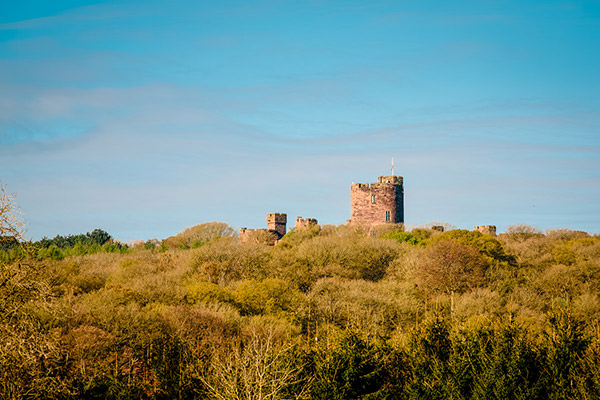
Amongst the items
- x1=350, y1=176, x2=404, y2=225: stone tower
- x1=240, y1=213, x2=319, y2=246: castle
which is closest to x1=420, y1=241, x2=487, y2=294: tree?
x1=240, y1=213, x2=319, y2=246: castle

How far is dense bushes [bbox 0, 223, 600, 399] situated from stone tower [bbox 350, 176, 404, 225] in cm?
1837

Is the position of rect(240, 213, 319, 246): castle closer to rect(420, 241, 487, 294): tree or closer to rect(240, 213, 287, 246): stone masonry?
rect(240, 213, 287, 246): stone masonry

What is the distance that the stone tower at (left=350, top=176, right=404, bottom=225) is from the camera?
9925 centimetres

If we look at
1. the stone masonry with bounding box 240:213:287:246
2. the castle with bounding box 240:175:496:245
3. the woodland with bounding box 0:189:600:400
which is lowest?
the woodland with bounding box 0:189:600:400

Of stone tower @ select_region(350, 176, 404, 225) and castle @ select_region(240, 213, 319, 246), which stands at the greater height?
stone tower @ select_region(350, 176, 404, 225)

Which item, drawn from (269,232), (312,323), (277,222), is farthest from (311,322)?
(277,222)

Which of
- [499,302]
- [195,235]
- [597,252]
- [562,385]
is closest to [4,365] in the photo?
[562,385]

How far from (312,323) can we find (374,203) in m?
51.1

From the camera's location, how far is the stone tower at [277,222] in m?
101

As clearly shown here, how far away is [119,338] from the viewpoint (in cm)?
3853

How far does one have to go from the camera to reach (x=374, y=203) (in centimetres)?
9925

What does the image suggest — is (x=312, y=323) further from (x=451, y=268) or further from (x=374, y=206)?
(x=374, y=206)

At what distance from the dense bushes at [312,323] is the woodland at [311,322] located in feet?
0.37

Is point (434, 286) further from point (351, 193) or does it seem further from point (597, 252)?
point (351, 193)
